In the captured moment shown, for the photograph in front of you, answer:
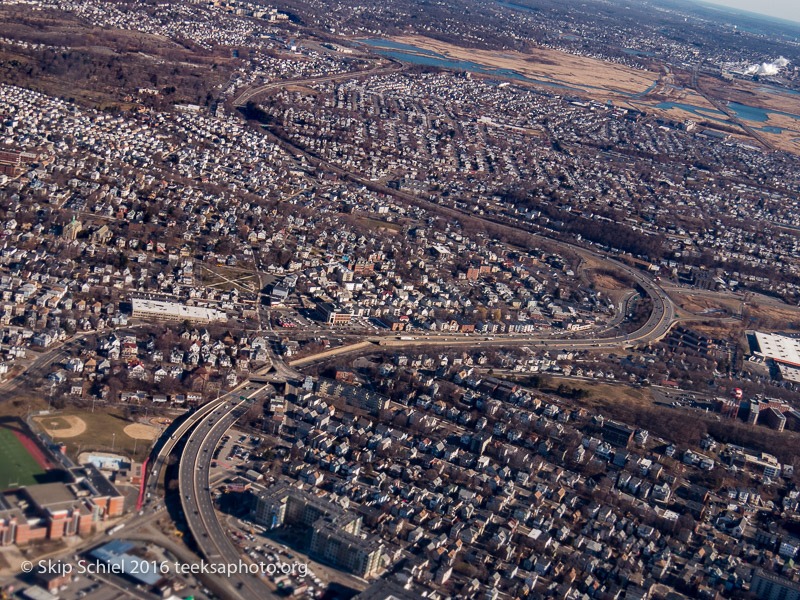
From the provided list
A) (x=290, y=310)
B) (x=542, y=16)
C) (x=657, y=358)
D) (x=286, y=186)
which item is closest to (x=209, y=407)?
(x=290, y=310)

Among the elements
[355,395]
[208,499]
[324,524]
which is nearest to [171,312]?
[355,395]

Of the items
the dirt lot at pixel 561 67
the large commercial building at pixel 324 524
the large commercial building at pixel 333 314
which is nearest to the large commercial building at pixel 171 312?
the large commercial building at pixel 333 314

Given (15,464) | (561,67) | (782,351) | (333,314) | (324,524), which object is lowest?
(324,524)

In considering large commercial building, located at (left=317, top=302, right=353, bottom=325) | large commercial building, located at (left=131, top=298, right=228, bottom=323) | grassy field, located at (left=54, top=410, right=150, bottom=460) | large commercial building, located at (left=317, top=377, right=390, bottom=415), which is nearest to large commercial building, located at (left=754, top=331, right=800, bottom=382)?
large commercial building, located at (left=317, top=302, right=353, bottom=325)

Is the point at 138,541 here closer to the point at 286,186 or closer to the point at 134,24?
the point at 286,186

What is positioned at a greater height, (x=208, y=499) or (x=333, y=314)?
(x=333, y=314)

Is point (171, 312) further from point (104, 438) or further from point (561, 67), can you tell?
point (561, 67)

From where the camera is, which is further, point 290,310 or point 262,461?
point 290,310
